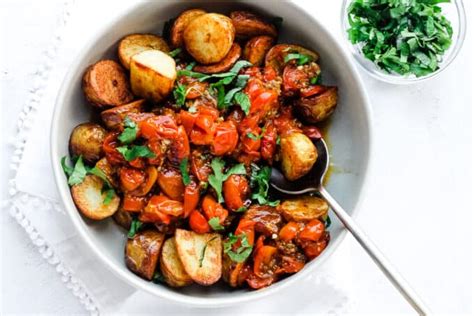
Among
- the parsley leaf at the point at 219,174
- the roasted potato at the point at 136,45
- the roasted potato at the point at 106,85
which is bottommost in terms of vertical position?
the parsley leaf at the point at 219,174

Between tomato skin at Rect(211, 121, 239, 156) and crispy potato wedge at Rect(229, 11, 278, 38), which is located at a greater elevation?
crispy potato wedge at Rect(229, 11, 278, 38)

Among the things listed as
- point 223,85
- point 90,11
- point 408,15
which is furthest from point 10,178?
point 408,15

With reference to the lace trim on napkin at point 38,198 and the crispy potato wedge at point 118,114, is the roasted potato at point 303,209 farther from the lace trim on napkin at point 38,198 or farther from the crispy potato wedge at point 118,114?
the lace trim on napkin at point 38,198

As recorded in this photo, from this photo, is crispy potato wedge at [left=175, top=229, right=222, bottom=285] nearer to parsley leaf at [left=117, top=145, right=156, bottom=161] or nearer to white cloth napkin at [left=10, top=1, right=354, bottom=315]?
parsley leaf at [left=117, top=145, right=156, bottom=161]

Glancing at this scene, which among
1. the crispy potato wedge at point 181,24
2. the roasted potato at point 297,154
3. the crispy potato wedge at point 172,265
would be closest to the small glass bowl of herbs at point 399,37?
the roasted potato at point 297,154

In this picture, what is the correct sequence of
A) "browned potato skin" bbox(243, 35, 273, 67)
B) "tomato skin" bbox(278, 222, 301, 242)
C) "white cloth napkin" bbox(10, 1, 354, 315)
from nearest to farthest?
"tomato skin" bbox(278, 222, 301, 242) < "browned potato skin" bbox(243, 35, 273, 67) < "white cloth napkin" bbox(10, 1, 354, 315)

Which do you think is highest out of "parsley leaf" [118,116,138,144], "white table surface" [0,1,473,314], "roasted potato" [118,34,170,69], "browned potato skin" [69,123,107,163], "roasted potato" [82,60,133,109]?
"roasted potato" [118,34,170,69]

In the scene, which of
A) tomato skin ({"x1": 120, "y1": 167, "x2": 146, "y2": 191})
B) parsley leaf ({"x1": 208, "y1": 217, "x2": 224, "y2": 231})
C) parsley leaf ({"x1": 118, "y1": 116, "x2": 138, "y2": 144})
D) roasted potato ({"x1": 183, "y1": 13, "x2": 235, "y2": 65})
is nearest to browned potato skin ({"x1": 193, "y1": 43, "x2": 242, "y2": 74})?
roasted potato ({"x1": 183, "y1": 13, "x2": 235, "y2": 65})
